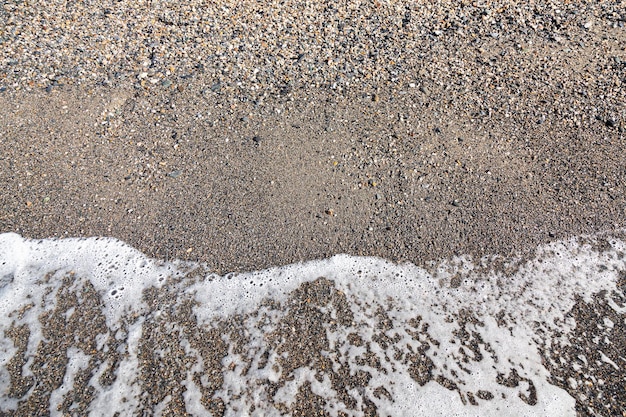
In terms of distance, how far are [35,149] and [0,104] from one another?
0.71m

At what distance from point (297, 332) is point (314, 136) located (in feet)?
5.42

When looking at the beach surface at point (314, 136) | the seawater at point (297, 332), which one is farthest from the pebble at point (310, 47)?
the seawater at point (297, 332)

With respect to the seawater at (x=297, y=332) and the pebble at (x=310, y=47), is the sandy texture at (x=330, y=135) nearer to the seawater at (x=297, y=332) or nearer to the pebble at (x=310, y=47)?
the pebble at (x=310, y=47)

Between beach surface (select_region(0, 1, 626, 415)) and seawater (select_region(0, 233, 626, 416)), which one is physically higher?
beach surface (select_region(0, 1, 626, 415))

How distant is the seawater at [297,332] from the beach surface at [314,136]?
1.6 inches

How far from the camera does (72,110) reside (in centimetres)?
406

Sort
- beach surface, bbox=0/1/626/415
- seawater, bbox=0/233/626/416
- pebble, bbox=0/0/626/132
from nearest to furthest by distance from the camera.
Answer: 1. seawater, bbox=0/233/626/416
2. beach surface, bbox=0/1/626/415
3. pebble, bbox=0/0/626/132

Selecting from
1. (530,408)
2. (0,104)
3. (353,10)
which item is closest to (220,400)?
(530,408)

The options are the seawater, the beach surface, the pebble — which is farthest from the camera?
the pebble

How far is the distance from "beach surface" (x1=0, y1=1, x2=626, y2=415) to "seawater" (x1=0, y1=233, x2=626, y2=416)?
4 cm

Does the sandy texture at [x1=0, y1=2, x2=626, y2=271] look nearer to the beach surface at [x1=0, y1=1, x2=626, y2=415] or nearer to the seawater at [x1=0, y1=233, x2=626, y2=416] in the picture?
the beach surface at [x1=0, y1=1, x2=626, y2=415]

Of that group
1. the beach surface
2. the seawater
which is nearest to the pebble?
the beach surface

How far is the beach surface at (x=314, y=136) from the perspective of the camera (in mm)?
3287

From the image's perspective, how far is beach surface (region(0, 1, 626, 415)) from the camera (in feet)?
10.8
